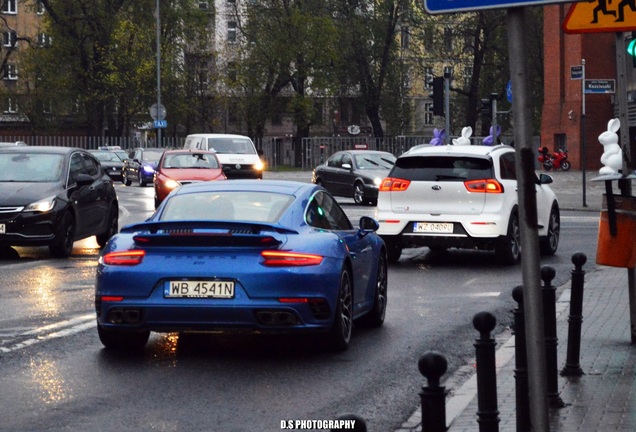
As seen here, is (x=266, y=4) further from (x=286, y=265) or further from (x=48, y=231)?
(x=286, y=265)

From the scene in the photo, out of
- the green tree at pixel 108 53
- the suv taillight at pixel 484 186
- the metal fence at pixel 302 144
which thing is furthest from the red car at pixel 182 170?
the green tree at pixel 108 53

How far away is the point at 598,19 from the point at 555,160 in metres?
52.6

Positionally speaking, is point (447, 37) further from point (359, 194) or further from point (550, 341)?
point (550, 341)

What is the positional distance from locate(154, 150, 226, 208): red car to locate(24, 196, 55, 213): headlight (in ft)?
45.7

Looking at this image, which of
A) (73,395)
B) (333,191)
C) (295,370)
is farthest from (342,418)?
(333,191)

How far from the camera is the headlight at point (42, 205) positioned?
1856 cm

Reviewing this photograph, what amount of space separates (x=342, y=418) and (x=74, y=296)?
10.5 m

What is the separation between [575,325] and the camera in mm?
9031

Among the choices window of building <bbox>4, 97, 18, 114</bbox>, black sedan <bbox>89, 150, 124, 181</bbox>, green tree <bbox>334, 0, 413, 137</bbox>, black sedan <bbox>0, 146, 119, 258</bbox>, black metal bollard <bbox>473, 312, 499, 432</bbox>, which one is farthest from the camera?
window of building <bbox>4, 97, 18, 114</bbox>

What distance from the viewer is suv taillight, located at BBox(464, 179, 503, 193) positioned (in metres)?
17.9

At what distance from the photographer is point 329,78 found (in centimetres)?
8431

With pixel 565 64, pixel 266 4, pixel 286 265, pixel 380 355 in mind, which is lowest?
pixel 380 355

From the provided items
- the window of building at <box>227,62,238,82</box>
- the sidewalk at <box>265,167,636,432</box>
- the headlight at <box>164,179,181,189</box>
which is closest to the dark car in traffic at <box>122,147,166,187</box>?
the headlight at <box>164,179,181,189</box>

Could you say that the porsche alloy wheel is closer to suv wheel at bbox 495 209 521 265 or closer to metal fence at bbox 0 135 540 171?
suv wheel at bbox 495 209 521 265
